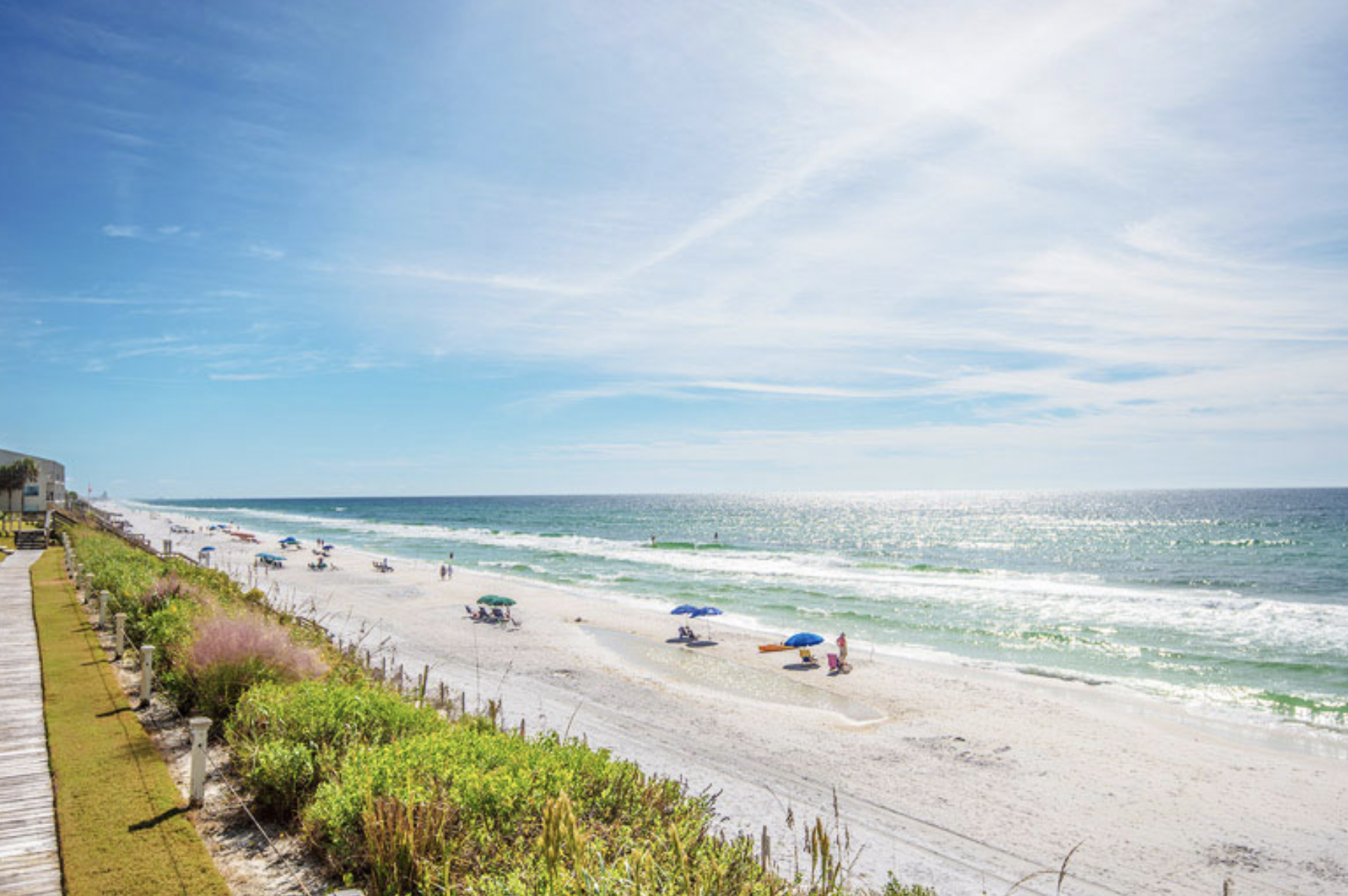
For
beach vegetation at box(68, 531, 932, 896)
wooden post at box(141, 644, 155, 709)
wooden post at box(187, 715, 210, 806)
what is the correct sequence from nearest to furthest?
beach vegetation at box(68, 531, 932, 896), wooden post at box(187, 715, 210, 806), wooden post at box(141, 644, 155, 709)

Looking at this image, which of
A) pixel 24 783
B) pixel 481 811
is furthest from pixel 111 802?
pixel 481 811

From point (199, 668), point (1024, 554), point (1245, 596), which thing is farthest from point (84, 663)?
point (1024, 554)

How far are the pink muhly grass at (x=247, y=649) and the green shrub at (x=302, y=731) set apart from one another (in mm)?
949

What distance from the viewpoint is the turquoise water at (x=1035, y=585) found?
23.8 metres

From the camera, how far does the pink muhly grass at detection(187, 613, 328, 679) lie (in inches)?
381

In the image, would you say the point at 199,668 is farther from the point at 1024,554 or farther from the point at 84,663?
the point at 1024,554

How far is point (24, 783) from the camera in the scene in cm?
756

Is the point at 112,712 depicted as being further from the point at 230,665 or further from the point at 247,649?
the point at 247,649

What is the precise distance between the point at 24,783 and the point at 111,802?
126 cm

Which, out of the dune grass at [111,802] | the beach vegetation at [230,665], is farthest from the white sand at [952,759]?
the beach vegetation at [230,665]

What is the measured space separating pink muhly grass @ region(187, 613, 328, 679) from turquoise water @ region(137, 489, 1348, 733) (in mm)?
21616

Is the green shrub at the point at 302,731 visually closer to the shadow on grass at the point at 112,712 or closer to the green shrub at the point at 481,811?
the green shrub at the point at 481,811

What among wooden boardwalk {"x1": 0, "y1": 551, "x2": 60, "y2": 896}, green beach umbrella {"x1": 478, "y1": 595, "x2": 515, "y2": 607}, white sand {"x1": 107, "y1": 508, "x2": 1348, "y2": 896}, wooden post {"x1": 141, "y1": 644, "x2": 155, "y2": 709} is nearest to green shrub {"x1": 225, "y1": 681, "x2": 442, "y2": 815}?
wooden boardwalk {"x1": 0, "y1": 551, "x2": 60, "y2": 896}

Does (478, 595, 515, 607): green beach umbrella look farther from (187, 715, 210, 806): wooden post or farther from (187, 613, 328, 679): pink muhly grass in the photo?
(187, 715, 210, 806): wooden post
